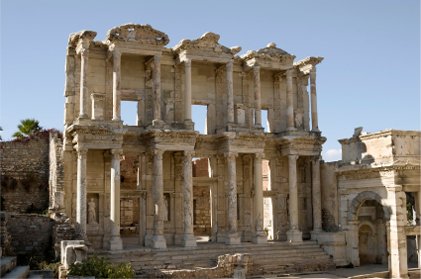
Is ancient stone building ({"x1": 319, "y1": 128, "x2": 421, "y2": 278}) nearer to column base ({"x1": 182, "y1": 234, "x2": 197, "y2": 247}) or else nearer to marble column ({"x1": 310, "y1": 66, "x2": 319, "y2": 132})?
marble column ({"x1": 310, "y1": 66, "x2": 319, "y2": 132})

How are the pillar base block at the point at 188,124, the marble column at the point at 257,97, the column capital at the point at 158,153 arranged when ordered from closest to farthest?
the column capital at the point at 158,153 < the pillar base block at the point at 188,124 < the marble column at the point at 257,97

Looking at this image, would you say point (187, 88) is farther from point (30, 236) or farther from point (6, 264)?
point (6, 264)

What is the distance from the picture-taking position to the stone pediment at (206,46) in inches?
978

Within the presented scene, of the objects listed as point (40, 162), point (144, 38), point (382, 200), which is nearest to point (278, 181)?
point (382, 200)

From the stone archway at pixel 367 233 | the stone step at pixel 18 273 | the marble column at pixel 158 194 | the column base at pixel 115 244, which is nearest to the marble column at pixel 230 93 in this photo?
the marble column at pixel 158 194

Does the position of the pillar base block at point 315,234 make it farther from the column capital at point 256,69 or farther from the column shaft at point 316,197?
the column capital at point 256,69

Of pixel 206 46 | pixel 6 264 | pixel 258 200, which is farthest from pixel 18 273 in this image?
pixel 206 46

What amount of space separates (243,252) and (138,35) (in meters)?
10.3

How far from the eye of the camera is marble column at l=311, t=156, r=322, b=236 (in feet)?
87.6

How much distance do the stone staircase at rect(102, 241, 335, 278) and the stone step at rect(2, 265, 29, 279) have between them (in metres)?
3.56

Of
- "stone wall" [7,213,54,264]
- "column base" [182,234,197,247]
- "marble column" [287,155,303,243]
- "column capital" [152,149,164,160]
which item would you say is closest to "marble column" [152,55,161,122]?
"column capital" [152,149,164,160]

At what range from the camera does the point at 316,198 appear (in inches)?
1056

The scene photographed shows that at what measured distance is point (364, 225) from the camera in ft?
87.6

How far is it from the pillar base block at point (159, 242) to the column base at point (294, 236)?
6.13 m
